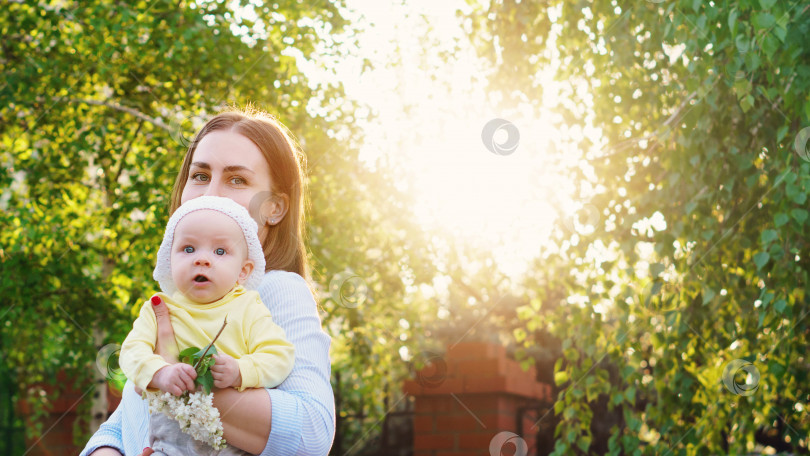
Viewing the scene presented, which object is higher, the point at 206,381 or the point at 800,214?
the point at 800,214

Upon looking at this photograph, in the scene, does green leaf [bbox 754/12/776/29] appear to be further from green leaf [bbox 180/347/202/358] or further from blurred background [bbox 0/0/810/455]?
green leaf [bbox 180/347/202/358]

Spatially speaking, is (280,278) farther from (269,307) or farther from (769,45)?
(769,45)

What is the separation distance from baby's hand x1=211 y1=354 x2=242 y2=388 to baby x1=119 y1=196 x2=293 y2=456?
0.01 meters

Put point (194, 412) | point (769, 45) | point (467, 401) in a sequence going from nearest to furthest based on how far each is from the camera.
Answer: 1. point (194, 412)
2. point (769, 45)
3. point (467, 401)

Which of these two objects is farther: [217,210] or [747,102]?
[747,102]

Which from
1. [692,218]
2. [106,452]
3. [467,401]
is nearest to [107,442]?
[106,452]

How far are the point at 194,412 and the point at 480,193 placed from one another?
3661mm

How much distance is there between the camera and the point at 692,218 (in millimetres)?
3195

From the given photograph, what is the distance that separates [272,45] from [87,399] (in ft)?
10.1

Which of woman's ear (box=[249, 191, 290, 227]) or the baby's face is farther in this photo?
woman's ear (box=[249, 191, 290, 227])

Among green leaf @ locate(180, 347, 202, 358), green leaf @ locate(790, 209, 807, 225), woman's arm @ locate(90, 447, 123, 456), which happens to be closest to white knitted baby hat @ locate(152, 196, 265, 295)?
green leaf @ locate(180, 347, 202, 358)

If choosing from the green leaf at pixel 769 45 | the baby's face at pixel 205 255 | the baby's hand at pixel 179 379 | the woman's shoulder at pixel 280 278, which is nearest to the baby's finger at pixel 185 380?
the baby's hand at pixel 179 379

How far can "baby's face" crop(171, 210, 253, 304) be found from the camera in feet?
4.10

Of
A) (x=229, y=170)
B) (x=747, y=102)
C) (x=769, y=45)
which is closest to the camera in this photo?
(x=229, y=170)
